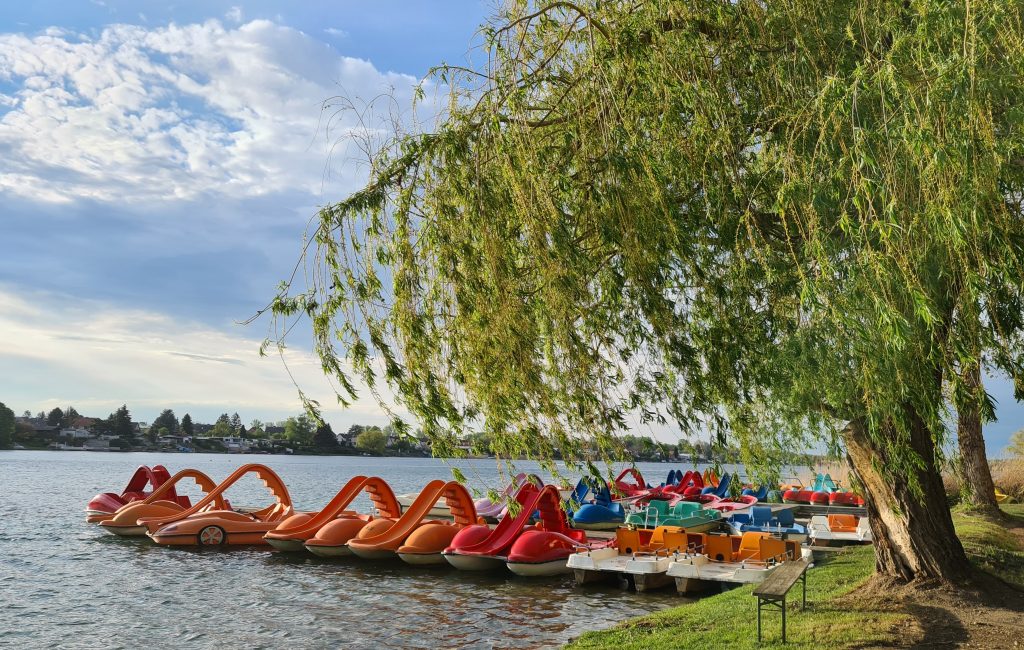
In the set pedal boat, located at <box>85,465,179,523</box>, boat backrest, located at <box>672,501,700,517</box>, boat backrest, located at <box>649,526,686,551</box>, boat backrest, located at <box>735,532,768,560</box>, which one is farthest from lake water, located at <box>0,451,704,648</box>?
boat backrest, located at <box>672,501,700,517</box>

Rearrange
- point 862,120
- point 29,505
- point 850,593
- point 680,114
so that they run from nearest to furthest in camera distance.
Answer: point 862,120 < point 680,114 < point 850,593 < point 29,505

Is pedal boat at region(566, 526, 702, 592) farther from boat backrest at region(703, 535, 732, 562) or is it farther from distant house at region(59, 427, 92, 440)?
distant house at region(59, 427, 92, 440)

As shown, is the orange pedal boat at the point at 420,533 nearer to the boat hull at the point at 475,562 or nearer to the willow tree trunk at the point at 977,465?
the boat hull at the point at 475,562

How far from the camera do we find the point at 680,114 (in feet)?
26.0

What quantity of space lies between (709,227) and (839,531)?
15.0m

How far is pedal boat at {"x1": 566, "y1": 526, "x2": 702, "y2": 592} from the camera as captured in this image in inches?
626

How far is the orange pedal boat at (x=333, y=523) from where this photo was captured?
839 inches

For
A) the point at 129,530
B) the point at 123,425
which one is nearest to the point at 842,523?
the point at 129,530

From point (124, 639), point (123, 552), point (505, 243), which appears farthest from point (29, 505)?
point (505, 243)

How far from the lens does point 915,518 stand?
9820 mm

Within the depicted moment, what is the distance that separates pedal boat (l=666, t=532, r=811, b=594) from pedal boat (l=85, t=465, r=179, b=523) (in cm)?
1961

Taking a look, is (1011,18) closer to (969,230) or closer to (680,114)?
(969,230)

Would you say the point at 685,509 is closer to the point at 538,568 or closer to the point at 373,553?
the point at 538,568

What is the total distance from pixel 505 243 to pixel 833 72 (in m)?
3.74
